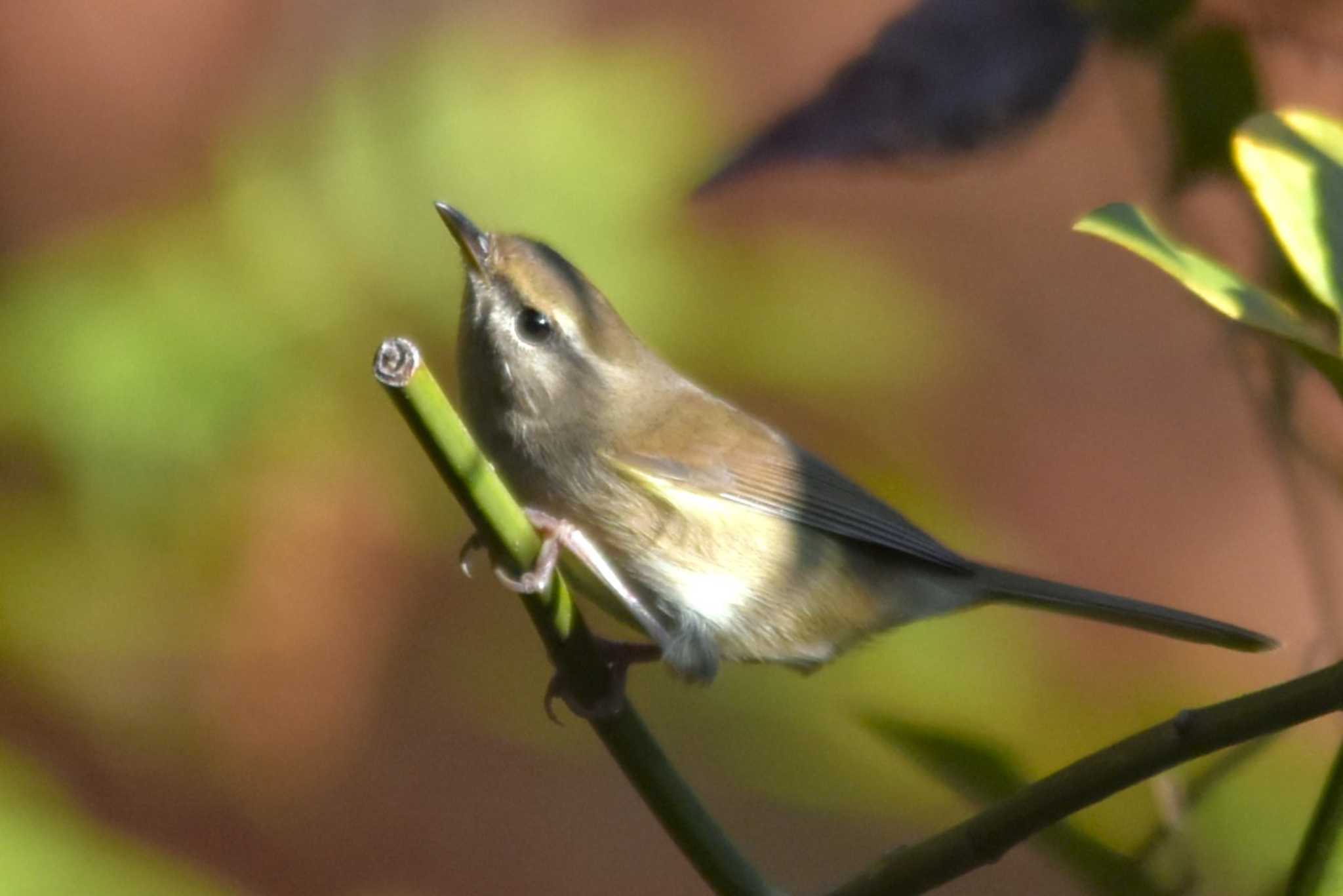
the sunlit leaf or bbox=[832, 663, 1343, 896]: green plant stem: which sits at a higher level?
the sunlit leaf

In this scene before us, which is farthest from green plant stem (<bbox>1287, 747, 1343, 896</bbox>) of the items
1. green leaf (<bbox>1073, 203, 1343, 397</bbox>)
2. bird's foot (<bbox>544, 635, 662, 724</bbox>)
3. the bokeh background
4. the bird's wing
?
the bird's wing

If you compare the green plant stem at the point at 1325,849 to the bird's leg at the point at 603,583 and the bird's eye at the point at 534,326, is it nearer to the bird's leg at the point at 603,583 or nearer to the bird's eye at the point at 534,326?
the bird's leg at the point at 603,583

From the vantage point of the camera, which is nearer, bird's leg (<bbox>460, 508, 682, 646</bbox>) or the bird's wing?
bird's leg (<bbox>460, 508, 682, 646</bbox>)

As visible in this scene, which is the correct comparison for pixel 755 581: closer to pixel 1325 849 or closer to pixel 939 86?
pixel 939 86

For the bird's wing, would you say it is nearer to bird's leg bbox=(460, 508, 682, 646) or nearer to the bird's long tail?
the bird's long tail

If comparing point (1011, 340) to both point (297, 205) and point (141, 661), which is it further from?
point (141, 661)

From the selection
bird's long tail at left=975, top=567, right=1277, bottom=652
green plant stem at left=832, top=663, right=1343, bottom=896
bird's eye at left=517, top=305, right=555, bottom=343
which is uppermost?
bird's eye at left=517, top=305, right=555, bottom=343

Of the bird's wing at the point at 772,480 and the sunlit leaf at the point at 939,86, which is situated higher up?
the sunlit leaf at the point at 939,86

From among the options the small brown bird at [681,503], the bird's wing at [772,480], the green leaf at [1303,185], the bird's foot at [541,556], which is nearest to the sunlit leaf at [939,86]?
the green leaf at [1303,185]
